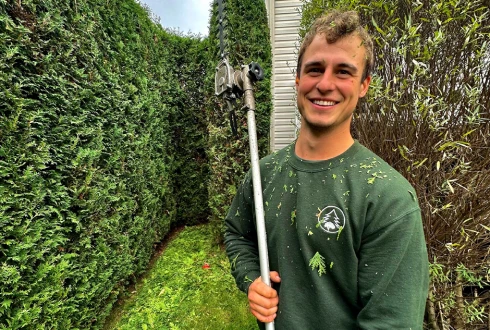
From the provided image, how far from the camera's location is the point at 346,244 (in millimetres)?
1089

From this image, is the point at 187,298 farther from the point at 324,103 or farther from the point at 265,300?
the point at 324,103

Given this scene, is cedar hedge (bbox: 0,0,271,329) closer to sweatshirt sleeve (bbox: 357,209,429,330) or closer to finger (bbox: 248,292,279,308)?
finger (bbox: 248,292,279,308)

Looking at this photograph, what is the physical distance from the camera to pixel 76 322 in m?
2.75

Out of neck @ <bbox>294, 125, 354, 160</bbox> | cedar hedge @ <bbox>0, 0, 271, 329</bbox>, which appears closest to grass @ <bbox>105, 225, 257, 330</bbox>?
cedar hedge @ <bbox>0, 0, 271, 329</bbox>

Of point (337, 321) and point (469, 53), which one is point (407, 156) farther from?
point (337, 321)

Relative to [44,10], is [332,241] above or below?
below

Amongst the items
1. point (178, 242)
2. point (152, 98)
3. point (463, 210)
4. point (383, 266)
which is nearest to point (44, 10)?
point (152, 98)

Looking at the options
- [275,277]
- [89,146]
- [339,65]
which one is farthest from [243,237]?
[89,146]

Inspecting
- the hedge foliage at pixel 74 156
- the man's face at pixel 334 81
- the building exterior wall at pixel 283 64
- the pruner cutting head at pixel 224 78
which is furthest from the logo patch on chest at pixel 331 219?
the building exterior wall at pixel 283 64

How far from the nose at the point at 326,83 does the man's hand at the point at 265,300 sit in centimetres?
82

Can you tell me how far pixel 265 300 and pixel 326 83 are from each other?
94cm

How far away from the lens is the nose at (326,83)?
1176 millimetres

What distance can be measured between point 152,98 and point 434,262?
163 inches

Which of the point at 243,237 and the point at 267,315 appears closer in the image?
the point at 267,315
